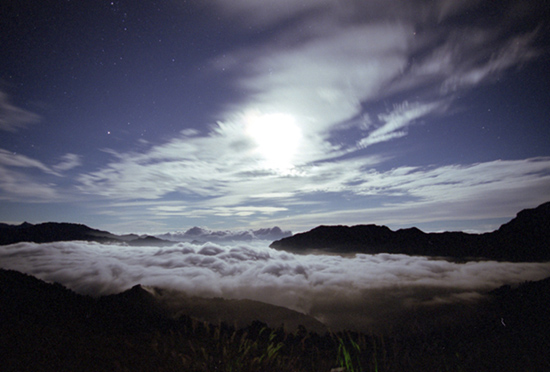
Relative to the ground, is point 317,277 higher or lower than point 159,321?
higher

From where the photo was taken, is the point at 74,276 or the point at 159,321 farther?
the point at 74,276

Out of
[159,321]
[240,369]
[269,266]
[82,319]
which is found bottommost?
[159,321]

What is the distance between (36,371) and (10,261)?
793 feet

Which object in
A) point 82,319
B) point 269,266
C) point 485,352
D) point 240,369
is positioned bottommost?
point 485,352

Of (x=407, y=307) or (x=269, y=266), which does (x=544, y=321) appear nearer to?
(x=407, y=307)

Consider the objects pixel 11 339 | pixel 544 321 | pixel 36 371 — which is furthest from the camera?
pixel 544 321

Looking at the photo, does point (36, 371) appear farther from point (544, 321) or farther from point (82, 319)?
point (544, 321)

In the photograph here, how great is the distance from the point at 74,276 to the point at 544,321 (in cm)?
32448

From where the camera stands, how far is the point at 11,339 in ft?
147

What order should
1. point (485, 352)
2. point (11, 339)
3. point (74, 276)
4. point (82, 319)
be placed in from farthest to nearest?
point (74, 276)
point (485, 352)
point (82, 319)
point (11, 339)

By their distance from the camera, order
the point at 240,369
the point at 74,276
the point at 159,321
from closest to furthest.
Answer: the point at 240,369 < the point at 159,321 < the point at 74,276

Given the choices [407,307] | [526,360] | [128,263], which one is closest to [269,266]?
[128,263]

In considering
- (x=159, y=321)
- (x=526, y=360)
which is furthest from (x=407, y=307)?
(x=159, y=321)

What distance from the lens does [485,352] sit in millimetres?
121938
